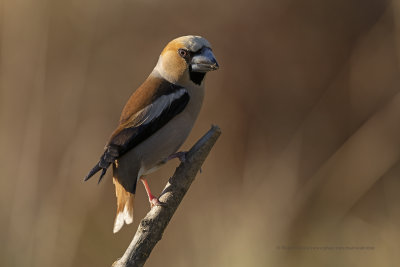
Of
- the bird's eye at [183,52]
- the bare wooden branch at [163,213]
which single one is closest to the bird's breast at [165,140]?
the bird's eye at [183,52]

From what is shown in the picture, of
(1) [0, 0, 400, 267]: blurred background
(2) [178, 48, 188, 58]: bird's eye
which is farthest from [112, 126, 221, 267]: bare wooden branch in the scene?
(1) [0, 0, 400, 267]: blurred background

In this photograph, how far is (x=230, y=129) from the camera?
16.6 feet

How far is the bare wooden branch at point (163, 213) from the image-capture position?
2.01 m

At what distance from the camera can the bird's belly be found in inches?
113

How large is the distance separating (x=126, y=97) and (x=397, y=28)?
7.43 feet

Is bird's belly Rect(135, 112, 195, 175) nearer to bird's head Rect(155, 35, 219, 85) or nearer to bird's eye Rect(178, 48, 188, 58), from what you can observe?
bird's head Rect(155, 35, 219, 85)

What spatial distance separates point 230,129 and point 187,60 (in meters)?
2.07

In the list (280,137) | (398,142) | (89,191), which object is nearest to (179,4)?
(280,137)

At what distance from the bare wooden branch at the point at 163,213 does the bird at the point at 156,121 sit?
1.09ft

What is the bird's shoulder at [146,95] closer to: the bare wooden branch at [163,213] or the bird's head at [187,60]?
the bird's head at [187,60]

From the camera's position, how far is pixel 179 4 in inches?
204

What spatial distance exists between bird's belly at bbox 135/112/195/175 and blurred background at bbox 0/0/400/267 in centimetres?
130

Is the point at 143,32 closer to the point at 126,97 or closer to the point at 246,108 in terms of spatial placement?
the point at 126,97

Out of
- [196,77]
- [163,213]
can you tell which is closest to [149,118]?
[196,77]
